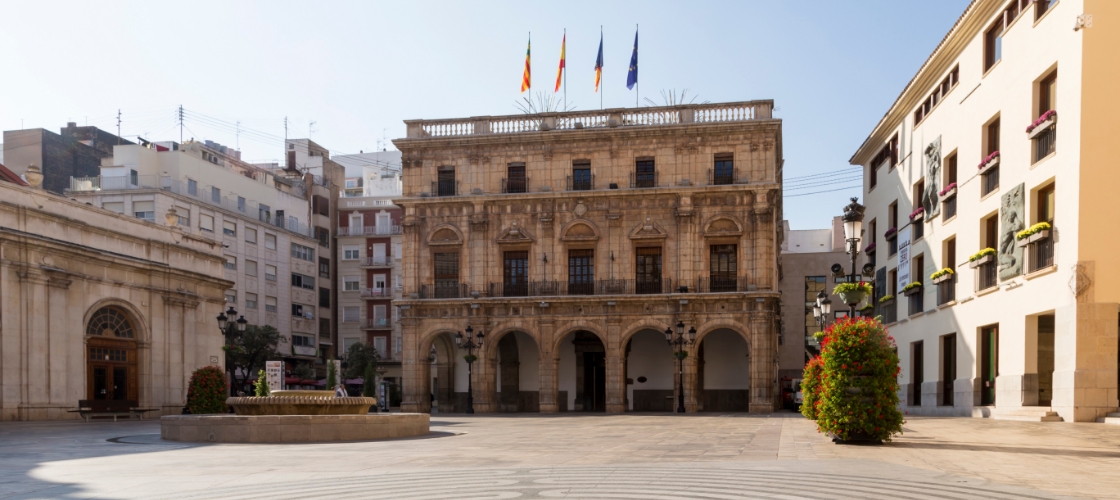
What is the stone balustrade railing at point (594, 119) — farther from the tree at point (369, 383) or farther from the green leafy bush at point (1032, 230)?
the green leafy bush at point (1032, 230)

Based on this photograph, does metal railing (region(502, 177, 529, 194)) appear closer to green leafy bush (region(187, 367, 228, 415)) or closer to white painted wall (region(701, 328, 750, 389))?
white painted wall (region(701, 328, 750, 389))

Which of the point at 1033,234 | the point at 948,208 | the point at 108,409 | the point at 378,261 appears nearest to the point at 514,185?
the point at 108,409

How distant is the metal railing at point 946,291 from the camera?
32.3 meters

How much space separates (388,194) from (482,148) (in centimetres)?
3165

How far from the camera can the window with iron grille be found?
46.6 metres

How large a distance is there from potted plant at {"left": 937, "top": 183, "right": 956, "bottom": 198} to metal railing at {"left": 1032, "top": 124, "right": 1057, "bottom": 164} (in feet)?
24.2

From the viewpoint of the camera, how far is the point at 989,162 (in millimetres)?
28016

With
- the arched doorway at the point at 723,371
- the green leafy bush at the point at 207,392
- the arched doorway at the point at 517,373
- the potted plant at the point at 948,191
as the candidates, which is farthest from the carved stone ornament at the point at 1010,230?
the arched doorway at the point at 517,373

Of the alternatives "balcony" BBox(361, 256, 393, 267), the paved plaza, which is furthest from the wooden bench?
"balcony" BBox(361, 256, 393, 267)

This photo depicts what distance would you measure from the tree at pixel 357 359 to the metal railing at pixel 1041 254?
49.0 meters

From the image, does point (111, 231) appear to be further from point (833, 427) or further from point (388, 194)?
point (388, 194)

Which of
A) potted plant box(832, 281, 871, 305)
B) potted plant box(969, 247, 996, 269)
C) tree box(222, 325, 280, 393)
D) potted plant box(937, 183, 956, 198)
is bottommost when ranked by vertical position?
tree box(222, 325, 280, 393)

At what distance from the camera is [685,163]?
151 feet

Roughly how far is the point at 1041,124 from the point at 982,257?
5522 millimetres
